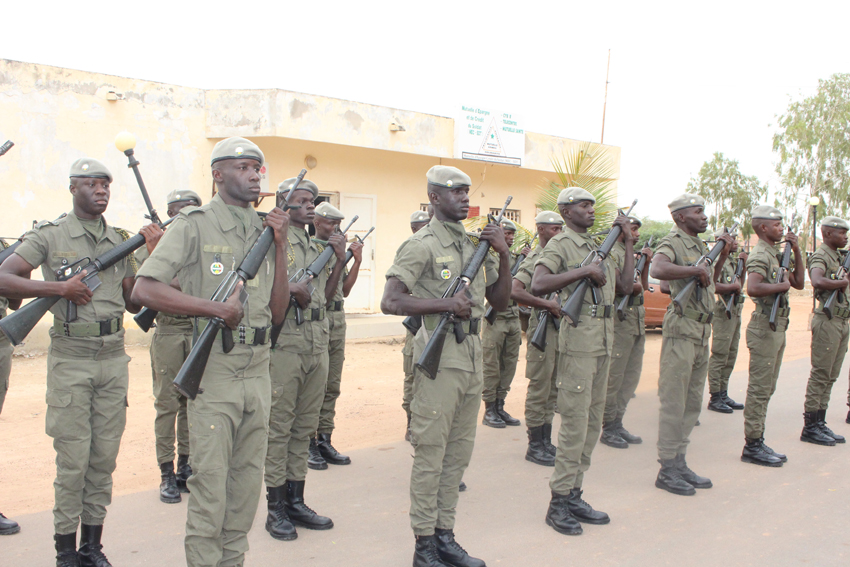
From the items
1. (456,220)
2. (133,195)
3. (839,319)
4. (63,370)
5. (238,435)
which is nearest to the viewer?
(238,435)

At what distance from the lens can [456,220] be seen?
4.05 m

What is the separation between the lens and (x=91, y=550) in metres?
3.74

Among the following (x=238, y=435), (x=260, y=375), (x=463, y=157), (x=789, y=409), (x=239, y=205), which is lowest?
(x=789, y=409)

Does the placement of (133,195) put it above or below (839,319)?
above

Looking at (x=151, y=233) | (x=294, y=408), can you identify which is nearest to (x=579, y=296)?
(x=294, y=408)

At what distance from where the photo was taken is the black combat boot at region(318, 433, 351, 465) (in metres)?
5.81

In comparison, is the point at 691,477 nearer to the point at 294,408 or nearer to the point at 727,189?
the point at 294,408

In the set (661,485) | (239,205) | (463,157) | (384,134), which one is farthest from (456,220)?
(463,157)

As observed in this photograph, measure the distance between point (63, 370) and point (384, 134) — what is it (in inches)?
406

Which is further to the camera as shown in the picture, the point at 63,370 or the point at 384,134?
the point at 384,134

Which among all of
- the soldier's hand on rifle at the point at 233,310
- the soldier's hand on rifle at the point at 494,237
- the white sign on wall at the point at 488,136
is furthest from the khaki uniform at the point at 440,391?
the white sign on wall at the point at 488,136

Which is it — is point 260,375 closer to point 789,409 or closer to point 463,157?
point 789,409

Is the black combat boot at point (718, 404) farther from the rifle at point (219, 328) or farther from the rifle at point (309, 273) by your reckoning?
the rifle at point (219, 328)

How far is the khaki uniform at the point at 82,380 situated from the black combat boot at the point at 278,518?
99 centimetres
